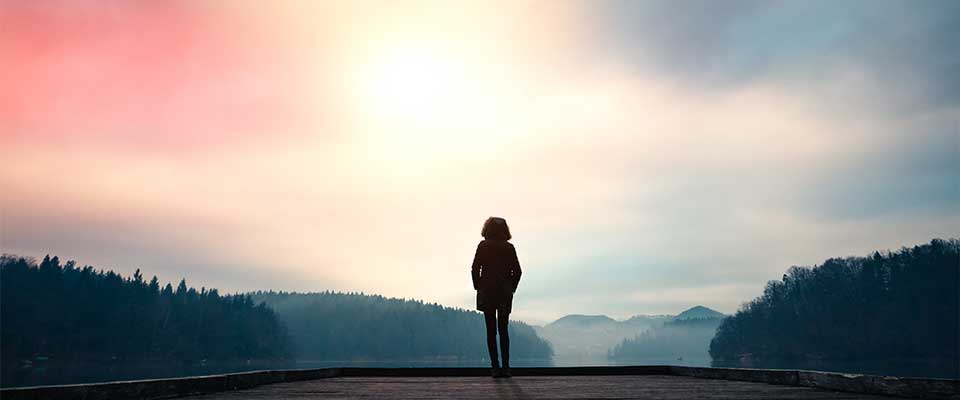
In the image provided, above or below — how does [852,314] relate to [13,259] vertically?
below

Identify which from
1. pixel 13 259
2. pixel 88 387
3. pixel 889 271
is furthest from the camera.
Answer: pixel 889 271

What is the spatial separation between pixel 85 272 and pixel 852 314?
660ft

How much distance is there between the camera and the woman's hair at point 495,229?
12.6 meters

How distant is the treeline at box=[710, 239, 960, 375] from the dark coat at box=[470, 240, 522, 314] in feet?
542

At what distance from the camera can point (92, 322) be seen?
15762 centimetres

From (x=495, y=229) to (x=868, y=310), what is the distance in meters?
183

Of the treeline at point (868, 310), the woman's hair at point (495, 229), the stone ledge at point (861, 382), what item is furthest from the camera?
the treeline at point (868, 310)

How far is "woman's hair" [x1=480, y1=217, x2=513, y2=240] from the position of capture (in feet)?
41.4

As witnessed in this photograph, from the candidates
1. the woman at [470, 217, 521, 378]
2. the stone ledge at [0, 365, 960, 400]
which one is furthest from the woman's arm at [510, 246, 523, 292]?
the stone ledge at [0, 365, 960, 400]

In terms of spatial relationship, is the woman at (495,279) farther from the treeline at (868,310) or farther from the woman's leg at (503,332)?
the treeline at (868,310)

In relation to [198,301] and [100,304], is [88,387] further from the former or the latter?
[198,301]

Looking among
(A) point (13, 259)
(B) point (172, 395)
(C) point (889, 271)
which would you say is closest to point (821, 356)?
(C) point (889, 271)

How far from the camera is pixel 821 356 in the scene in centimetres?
16725

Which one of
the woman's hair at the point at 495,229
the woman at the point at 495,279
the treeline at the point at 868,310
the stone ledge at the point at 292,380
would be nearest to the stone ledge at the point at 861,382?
the stone ledge at the point at 292,380
